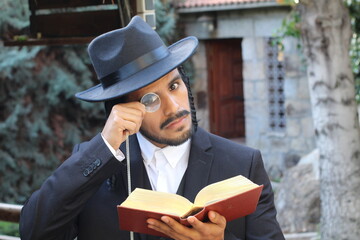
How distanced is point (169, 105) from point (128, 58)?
0.68 ft

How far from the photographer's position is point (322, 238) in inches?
170

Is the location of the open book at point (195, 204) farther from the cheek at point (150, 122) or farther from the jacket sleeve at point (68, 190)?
the cheek at point (150, 122)

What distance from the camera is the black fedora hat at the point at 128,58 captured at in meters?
1.85

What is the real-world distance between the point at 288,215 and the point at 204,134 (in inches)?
178

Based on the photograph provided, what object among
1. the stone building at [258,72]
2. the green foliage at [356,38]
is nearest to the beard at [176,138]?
the green foliage at [356,38]

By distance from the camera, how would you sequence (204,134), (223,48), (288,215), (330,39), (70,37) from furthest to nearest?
(223,48) → (288,215) → (330,39) → (70,37) → (204,134)

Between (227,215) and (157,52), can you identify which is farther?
(157,52)

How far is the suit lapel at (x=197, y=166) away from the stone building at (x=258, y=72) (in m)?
8.24

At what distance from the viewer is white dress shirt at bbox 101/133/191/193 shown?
197 cm

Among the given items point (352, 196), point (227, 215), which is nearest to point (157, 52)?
point (227, 215)

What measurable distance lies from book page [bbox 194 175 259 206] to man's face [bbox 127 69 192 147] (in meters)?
0.30

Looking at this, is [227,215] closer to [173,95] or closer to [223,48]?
[173,95]

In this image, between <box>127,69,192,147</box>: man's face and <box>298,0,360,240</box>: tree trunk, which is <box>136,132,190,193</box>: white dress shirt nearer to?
<box>127,69,192,147</box>: man's face

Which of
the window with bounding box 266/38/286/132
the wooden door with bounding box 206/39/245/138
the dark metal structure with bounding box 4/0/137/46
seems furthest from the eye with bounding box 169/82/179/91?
the wooden door with bounding box 206/39/245/138
